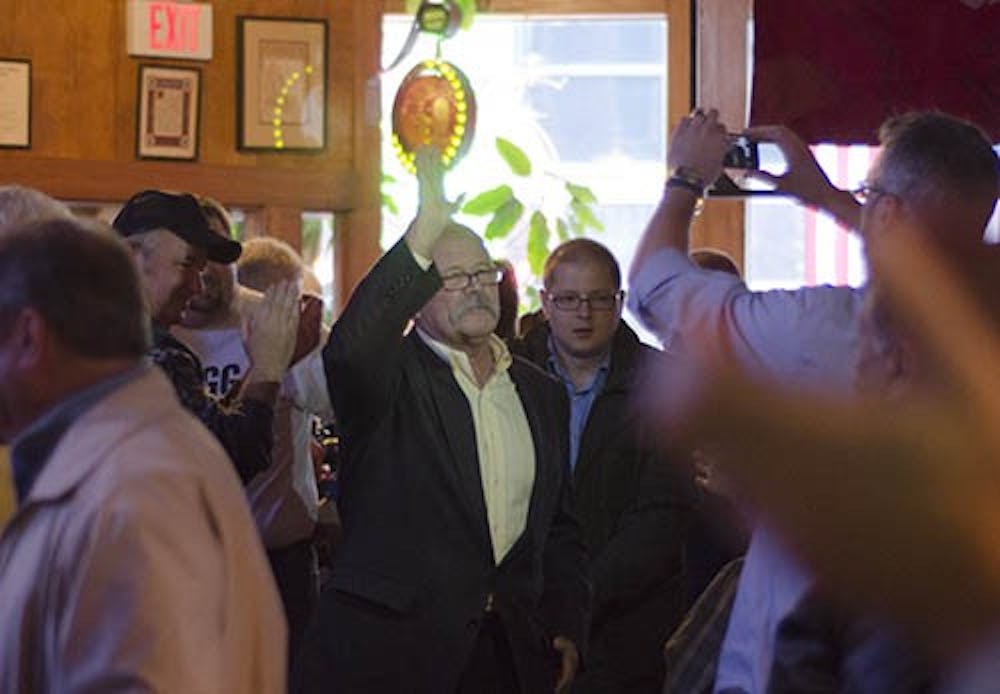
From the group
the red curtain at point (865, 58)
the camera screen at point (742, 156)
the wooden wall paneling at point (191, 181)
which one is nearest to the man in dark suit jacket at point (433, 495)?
the camera screen at point (742, 156)

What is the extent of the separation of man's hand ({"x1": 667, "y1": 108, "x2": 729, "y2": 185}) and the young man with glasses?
8.33 feet

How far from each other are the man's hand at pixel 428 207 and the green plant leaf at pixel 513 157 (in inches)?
185

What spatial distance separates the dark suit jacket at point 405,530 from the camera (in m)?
4.77

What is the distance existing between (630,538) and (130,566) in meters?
3.35

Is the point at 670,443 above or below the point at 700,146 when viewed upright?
below

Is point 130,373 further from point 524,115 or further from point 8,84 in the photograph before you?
point 524,115

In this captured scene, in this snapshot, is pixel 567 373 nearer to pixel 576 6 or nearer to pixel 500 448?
pixel 500 448

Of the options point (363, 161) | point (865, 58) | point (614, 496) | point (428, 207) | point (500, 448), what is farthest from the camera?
point (363, 161)

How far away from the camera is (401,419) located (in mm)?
4883

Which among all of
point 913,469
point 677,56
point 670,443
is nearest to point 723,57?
point 670,443

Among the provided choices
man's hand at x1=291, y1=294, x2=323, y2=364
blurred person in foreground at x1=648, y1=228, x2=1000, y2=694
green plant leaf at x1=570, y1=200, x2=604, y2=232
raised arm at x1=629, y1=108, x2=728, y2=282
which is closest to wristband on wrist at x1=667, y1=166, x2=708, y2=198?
raised arm at x1=629, y1=108, x2=728, y2=282

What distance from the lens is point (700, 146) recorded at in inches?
129

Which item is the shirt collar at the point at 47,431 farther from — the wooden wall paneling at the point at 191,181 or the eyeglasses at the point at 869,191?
the wooden wall paneling at the point at 191,181

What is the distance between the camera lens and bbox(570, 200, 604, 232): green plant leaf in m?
9.69
